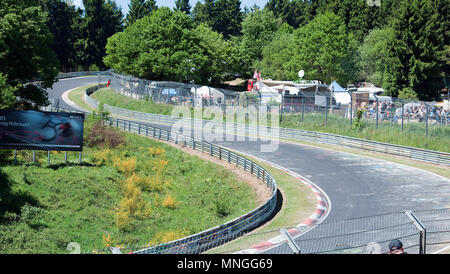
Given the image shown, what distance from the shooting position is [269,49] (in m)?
92.6

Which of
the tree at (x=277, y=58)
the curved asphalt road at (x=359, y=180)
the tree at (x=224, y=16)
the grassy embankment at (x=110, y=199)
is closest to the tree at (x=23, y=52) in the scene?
the grassy embankment at (x=110, y=199)

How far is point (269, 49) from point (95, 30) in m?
47.0

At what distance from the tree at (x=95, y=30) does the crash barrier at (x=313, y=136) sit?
203 ft

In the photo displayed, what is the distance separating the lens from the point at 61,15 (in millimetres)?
113375

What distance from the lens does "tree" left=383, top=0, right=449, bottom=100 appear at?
67.6 metres

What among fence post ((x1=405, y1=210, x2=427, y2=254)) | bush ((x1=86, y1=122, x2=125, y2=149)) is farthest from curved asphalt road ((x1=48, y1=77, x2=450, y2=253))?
bush ((x1=86, y1=122, x2=125, y2=149))

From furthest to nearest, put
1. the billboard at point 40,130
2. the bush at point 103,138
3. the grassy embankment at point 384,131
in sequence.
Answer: the bush at point 103,138 → the grassy embankment at point 384,131 → the billboard at point 40,130

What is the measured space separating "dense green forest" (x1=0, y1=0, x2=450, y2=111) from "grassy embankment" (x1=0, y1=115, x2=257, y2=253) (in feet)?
26.1

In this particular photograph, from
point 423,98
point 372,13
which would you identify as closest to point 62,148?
point 423,98

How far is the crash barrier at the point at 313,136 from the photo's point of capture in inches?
1285

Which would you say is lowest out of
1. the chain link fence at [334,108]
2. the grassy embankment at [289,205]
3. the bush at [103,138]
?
the grassy embankment at [289,205]

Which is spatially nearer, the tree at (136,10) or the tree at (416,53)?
the tree at (416,53)

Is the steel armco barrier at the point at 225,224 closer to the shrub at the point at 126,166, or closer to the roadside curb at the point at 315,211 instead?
the roadside curb at the point at 315,211

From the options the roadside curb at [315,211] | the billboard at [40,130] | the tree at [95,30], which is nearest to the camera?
the roadside curb at [315,211]
